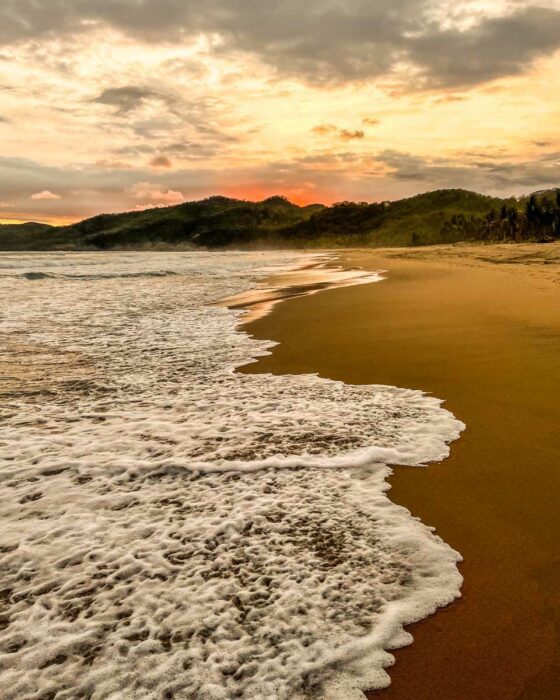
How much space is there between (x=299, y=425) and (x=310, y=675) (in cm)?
296

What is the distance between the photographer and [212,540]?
10.4ft

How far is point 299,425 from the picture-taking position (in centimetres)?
507

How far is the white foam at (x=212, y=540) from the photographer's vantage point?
2277 millimetres

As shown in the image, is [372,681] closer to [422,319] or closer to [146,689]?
[146,689]

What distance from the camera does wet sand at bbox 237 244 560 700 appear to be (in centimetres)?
223

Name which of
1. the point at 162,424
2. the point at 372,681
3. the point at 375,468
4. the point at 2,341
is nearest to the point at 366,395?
the point at 375,468

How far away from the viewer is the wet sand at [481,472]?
7.31 feet

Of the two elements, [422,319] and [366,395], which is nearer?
[366,395]

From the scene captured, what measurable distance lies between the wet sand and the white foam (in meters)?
0.17

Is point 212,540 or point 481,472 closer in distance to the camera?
point 212,540

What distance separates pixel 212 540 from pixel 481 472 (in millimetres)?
2113

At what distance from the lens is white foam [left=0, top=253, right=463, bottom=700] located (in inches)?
89.7

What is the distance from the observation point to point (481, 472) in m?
3.92

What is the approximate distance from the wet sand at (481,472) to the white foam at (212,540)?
17 centimetres
